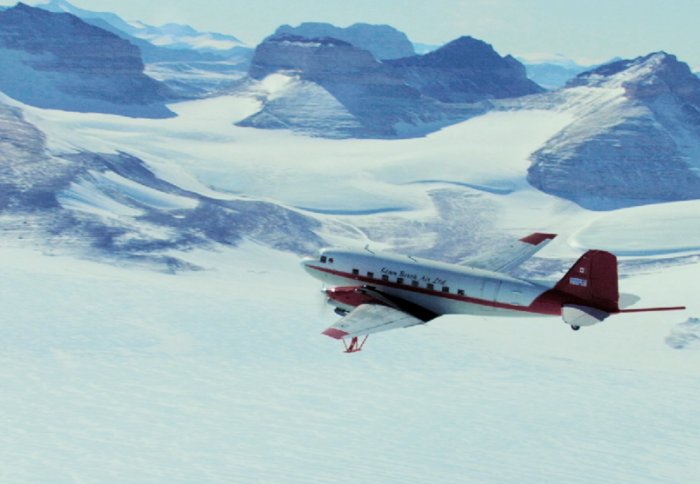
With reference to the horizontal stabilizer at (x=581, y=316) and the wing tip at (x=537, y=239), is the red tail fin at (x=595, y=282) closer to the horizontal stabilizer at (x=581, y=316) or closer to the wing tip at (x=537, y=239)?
the horizontal stabilizer at (x=581, y=316)

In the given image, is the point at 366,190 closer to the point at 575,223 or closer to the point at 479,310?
the point at 575,223

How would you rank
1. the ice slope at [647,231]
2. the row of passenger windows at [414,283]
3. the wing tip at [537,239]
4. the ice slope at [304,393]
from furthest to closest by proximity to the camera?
the ice slope at [647,231] → the wing tip at [537,239] → the row of passenger windows at [414,283] → the ice slope at [304,393]

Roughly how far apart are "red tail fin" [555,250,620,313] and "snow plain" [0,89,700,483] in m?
11.6

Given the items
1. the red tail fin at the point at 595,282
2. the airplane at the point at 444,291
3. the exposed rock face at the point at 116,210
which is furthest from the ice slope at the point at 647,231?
the red tail fin at the point at 595,282

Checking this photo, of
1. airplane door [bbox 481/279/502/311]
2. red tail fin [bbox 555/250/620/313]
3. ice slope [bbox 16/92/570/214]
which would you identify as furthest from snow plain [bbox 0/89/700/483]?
ice slope [bbox 16/92/570/214]

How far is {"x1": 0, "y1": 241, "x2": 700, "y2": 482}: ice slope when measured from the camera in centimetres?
5009

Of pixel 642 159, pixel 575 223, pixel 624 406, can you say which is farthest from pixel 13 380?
pixel 642 159

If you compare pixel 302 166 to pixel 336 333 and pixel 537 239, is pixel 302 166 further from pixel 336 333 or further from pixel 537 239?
pixel 336 333

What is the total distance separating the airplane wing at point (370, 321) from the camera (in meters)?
44.6

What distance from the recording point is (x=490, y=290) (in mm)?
51281

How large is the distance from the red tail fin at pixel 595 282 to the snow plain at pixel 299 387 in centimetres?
1155

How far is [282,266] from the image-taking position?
108m

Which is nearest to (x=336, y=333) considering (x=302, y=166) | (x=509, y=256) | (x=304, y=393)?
(x=304, y=393)

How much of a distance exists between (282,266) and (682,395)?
5470 centimetres
